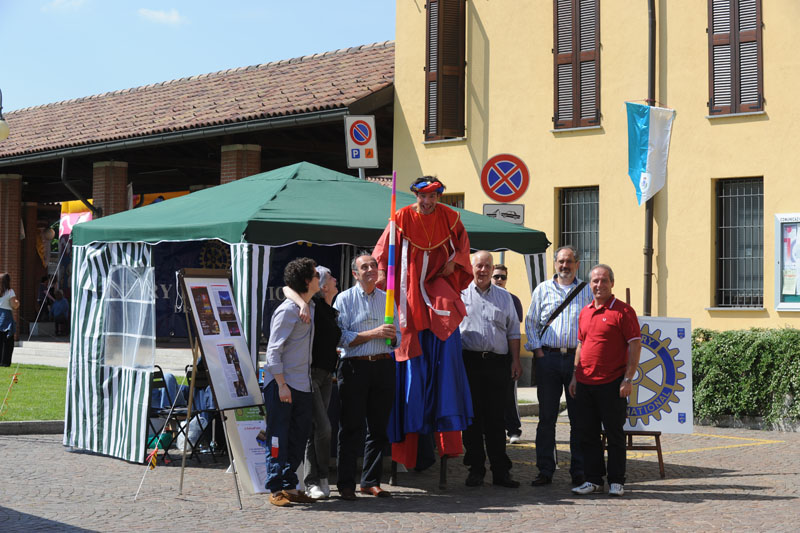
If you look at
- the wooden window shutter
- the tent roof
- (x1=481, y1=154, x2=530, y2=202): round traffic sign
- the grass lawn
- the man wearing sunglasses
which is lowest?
the grass lawn

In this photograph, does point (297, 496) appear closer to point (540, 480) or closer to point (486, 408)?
point (486, 408)

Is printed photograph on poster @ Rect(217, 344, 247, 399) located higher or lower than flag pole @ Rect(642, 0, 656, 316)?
lower

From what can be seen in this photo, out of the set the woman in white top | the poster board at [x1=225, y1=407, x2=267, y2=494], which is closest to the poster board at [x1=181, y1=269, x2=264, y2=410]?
the poster board at [x1=225, y1=407, x2=267, y2=494]

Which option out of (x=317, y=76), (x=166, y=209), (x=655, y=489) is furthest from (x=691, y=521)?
(x=317, y=76)

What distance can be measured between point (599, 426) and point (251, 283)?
121 inches

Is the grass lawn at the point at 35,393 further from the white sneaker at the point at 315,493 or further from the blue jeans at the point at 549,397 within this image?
the blue jeans at the point at 549,397

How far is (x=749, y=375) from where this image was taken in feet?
45.4

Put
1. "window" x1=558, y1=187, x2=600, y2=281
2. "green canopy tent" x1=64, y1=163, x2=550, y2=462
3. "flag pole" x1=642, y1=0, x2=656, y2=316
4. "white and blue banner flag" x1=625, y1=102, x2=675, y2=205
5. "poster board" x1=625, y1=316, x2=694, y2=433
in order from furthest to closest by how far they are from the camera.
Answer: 1. "window" x1=558, y1=187, x2=600, y2=281
2. "flag pole" x1=642, y1=0, x2=656, y2=316
3. "white and blue banner flag" x1=625, y1=102, x2=675, y2=205
4. "poster board" x1=625, y1=316, x2=694, y2=433
5. "green canopy tent" x1=64, y1=163, x2=550, y2=462

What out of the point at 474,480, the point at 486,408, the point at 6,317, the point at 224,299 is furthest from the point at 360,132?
the point at 6,317

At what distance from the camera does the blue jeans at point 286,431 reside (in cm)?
825

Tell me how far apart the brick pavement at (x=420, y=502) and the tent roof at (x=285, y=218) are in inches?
81.6

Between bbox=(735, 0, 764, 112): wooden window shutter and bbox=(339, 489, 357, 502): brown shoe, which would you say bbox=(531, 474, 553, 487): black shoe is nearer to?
bbox=(339, 489, 357, 502): brown shoe

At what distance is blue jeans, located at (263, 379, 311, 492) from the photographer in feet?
27.1

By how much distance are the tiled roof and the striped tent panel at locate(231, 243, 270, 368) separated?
10628mm
